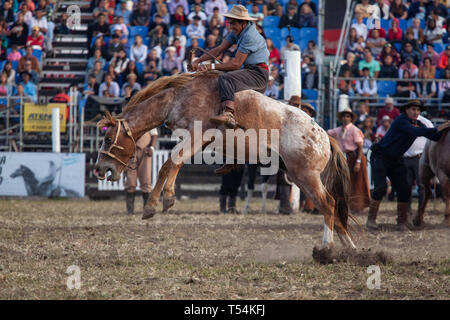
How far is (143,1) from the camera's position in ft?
64.1

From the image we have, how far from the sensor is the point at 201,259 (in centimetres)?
695

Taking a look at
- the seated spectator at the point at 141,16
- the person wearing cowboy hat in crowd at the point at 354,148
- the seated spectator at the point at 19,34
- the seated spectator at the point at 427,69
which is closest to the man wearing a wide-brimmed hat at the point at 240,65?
the person wearing cowboy hat in crowd at the point at 354,148

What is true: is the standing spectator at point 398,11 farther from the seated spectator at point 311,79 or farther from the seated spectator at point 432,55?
the seated spectator at point 311,79

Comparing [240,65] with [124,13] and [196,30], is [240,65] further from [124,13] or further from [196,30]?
[124,13]

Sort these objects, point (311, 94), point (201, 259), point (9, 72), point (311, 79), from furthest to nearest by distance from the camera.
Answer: point (9, 72) < point (311, 94) < point (311, 79) < point (201, 259)

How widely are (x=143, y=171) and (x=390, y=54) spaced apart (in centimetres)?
780

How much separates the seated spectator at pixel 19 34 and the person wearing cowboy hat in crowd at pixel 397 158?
12.7 meters

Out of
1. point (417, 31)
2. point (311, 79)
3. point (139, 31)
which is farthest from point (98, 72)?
point (417, 31)

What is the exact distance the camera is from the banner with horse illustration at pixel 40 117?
15836 mm

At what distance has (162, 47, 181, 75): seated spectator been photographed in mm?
17406

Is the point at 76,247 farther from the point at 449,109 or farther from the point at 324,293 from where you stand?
the point at 449,109

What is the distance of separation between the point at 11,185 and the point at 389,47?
9.84m
